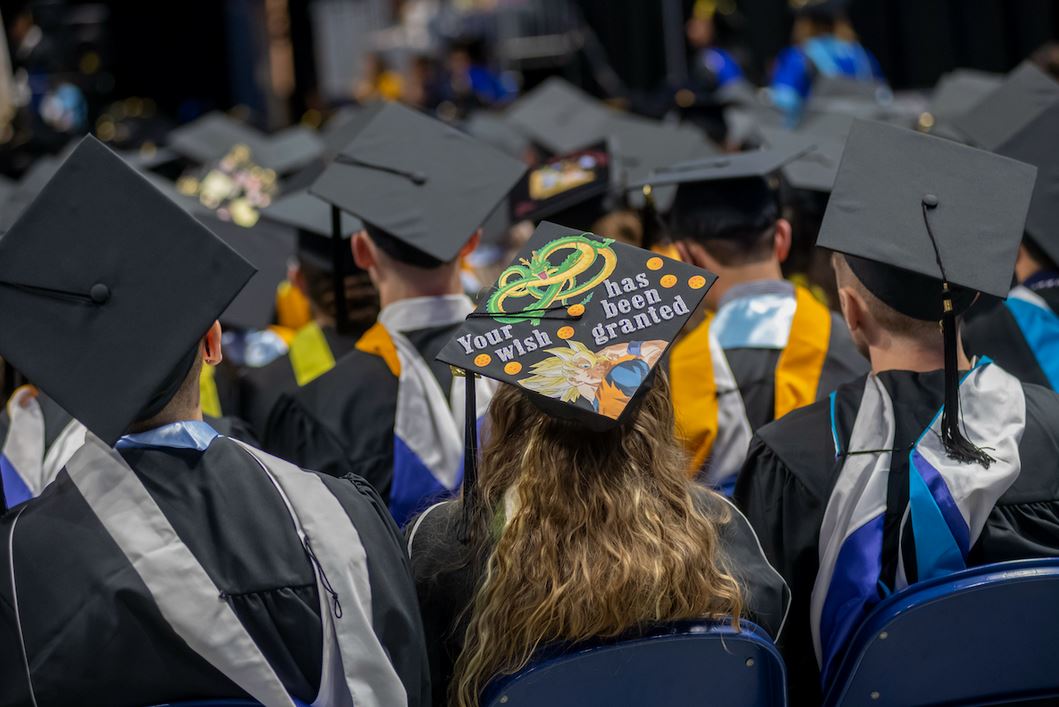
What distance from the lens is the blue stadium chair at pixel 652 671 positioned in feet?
6.23

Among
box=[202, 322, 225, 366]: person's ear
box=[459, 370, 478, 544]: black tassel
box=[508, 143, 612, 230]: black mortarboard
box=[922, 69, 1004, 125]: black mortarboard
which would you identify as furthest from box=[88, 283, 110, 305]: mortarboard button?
box=[922, 69, 1004, 125]: black mortarboard

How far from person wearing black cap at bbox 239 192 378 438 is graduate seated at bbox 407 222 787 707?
1383 mm

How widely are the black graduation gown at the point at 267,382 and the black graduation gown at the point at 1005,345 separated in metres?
1.79

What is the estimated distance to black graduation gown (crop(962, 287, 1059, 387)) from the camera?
127 inches

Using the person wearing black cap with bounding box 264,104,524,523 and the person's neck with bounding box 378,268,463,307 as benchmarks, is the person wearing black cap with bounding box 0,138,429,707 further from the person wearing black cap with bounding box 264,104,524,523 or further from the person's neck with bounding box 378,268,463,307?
the person's neck with bounding box 378,268,463,307

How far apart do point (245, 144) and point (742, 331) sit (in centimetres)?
476

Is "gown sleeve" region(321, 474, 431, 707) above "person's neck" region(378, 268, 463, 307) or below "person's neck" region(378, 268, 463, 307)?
above

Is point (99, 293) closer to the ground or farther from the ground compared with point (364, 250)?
farther from the ground

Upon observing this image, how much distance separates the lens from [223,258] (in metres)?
1.99

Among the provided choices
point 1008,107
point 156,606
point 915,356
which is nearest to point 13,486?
point 156,606

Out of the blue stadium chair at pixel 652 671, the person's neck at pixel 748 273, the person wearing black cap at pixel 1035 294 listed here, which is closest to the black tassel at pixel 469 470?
the blue stadium chair at pixel 652 671

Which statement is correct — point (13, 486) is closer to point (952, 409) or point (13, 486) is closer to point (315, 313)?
point (315, 313)

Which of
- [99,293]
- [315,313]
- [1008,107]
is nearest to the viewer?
[99,293]

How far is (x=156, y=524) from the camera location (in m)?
1.88
